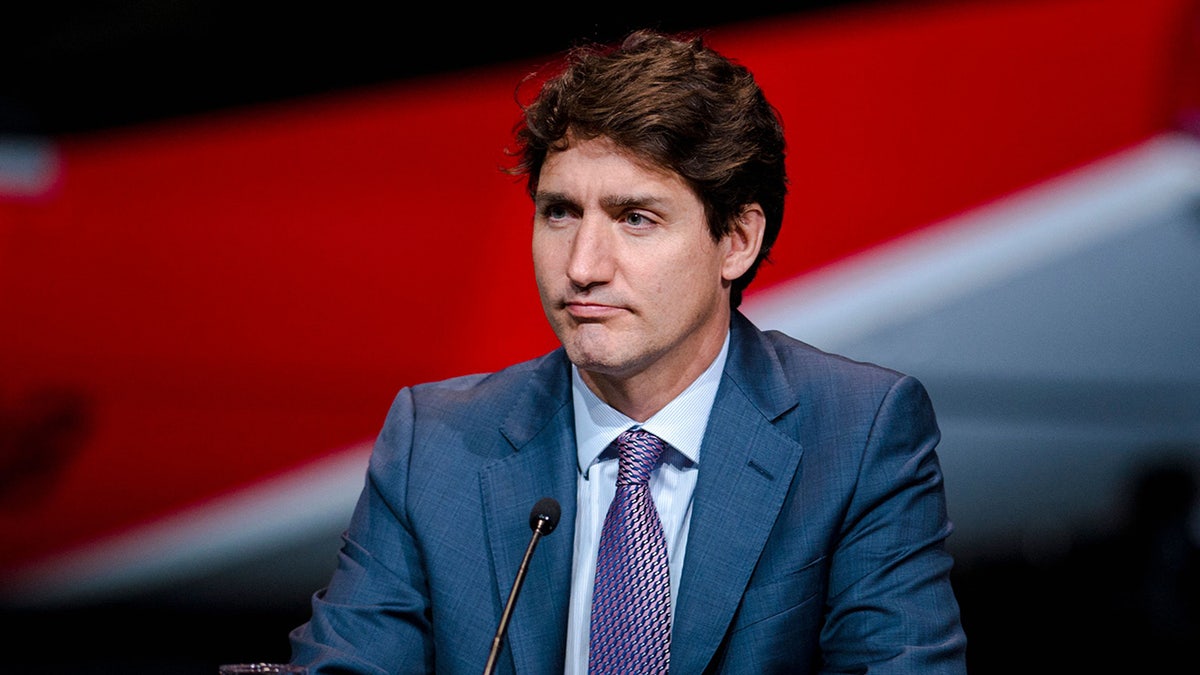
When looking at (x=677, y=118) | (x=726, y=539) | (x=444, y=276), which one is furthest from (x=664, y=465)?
(x=444, y=276)

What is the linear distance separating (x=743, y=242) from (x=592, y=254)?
0.35 m

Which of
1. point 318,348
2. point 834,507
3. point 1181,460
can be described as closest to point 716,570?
point 834,507

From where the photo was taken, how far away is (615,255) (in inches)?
68.8

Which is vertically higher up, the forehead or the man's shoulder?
the forehead

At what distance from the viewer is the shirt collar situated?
188 centimetres

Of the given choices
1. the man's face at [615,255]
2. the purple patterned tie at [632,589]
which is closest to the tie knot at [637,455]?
the purple patterned tie at [632,589]

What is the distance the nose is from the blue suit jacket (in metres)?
0.31

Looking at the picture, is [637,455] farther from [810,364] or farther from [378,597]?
[378,597]

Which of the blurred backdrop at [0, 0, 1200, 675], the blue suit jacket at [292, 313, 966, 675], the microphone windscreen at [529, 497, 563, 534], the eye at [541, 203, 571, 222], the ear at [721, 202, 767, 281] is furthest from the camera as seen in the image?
the blurred backdrop at [0, 0, 1200, 675]

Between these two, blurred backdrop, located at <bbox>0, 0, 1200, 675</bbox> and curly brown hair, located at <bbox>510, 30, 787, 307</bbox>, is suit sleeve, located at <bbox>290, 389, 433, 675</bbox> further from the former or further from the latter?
blurred backdrop, located at <bbox>0, 0, 1200, 675</bbox>

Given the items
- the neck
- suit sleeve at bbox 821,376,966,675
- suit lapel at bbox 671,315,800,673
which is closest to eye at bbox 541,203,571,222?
the neck

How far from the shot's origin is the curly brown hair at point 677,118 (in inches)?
70.0

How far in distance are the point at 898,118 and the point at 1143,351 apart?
33.7 inches

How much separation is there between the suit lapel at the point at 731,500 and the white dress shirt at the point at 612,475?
4 centimetres
